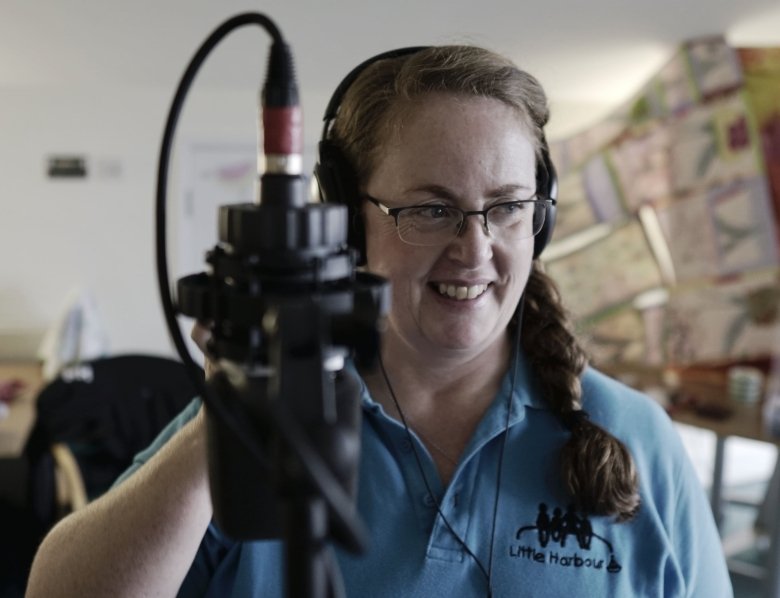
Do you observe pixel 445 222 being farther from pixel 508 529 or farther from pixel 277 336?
pixel 277 336

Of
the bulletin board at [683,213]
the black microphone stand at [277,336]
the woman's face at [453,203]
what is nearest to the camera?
the black microphone stand at [277,336]

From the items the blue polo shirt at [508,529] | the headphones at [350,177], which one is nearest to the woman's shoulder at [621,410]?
the blue polo shirt at [508,529]

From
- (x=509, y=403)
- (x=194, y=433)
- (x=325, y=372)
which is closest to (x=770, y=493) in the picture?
(x=509, y=403)

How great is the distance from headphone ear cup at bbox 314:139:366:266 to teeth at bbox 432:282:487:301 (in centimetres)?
11

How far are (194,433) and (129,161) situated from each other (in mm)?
3004

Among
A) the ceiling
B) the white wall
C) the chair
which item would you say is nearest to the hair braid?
the ceiling

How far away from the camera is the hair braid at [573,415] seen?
0.85 meters

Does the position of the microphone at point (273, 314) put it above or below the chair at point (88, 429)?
above

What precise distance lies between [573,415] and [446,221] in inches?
12.4

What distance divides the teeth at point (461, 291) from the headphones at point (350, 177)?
0.11m

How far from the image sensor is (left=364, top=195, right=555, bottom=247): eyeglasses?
0.82 meters

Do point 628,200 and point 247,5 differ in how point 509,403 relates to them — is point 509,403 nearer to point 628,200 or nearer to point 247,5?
point 247,5

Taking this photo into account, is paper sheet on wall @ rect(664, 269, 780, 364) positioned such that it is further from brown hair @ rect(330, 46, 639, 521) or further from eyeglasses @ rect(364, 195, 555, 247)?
eyeglasses @ rect(364, 195, 555, 247)

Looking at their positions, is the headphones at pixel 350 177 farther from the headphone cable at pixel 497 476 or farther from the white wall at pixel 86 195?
the white wall at pixel 86 195
